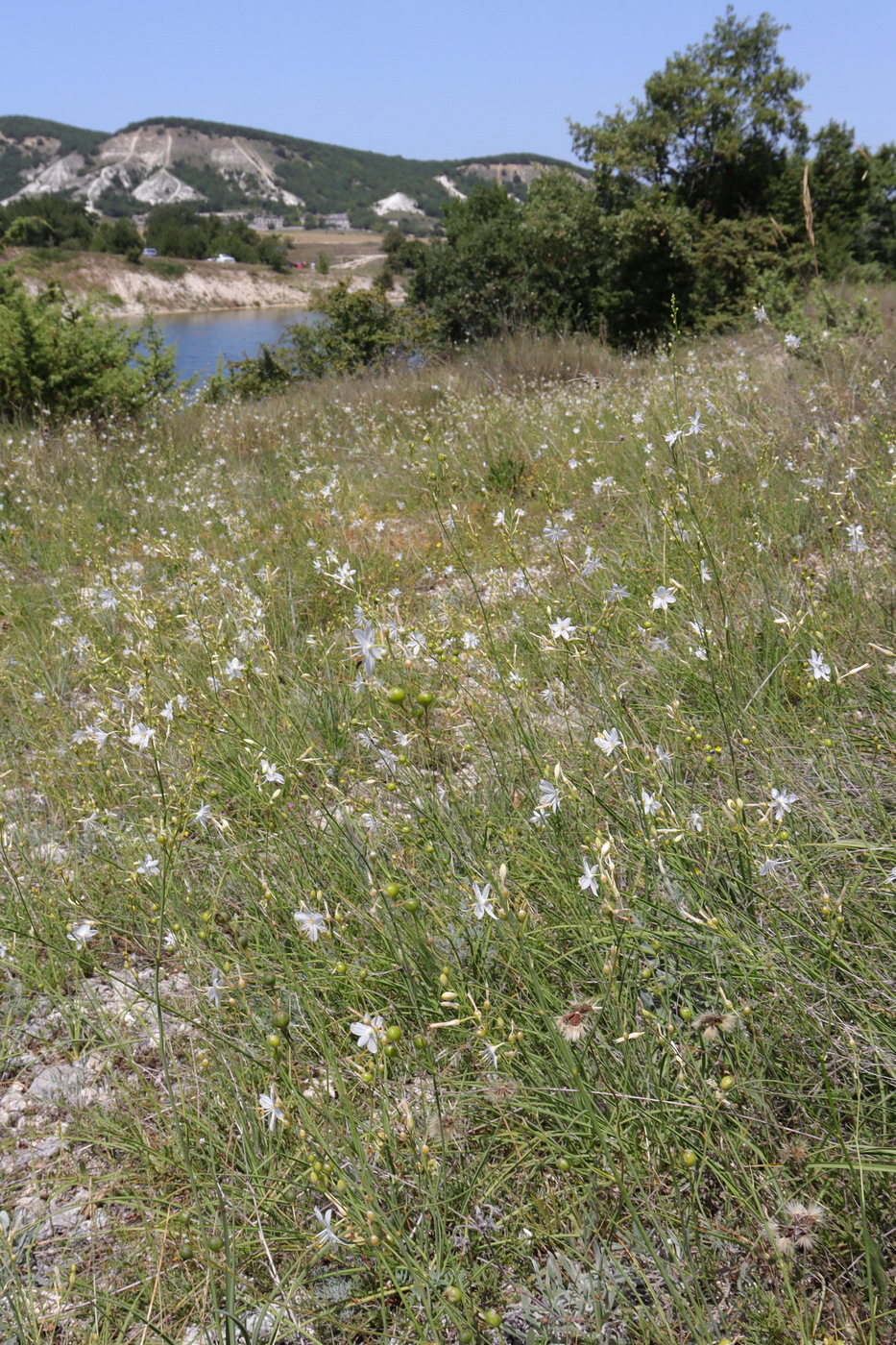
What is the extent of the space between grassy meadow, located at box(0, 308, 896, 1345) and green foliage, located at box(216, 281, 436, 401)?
1152 centimetres

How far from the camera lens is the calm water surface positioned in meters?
22.7

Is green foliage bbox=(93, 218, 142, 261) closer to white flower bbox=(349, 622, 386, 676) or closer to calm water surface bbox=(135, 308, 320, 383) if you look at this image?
calm water surface bbox=(135, 308, 320, 383)

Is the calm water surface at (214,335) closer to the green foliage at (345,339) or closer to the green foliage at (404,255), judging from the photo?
the green foliage at (345,339)

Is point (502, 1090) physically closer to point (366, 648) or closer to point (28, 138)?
point (366, 648)

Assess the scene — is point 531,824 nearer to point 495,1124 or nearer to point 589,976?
point 589,976

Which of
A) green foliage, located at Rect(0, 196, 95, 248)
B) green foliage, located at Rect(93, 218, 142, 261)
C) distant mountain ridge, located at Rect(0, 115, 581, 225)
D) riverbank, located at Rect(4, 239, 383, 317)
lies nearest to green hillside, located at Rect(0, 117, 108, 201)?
distant mountain ridge, located at Rect(0, 115, 581, 225)

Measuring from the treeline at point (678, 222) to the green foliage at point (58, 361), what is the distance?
713 centimetres

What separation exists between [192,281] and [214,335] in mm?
30101

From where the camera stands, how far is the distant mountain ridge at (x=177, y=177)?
561 feet

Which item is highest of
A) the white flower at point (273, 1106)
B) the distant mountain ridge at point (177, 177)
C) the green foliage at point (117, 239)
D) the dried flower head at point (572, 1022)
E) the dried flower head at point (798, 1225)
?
the distant mountain ridge at point (177, 177)

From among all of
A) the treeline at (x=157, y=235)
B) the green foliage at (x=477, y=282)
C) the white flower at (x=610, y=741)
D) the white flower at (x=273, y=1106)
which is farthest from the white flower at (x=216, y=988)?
the treeline at (x=157, y=235)

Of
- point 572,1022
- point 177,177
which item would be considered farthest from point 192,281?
point 177,177

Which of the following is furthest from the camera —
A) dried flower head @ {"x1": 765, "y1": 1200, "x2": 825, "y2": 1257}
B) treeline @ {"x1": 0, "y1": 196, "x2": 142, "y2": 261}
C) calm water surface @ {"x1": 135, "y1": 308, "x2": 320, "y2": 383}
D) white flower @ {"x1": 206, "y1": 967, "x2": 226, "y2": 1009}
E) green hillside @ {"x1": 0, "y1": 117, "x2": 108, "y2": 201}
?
green hillside @ {"x1": 0, "y1": 117, "x2": 108, "y2": 201}

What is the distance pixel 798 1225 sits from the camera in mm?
1157
